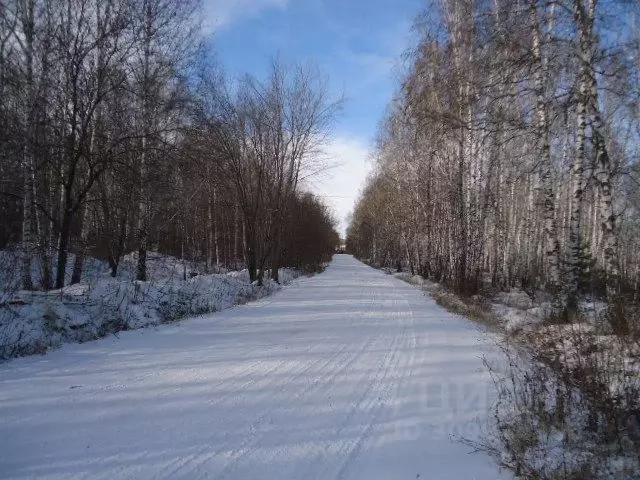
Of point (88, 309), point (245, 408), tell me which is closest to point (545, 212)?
point (245, 408)

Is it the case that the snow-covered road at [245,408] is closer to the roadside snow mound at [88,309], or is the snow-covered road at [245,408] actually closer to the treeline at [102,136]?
the roadside snow mound at [88,309]

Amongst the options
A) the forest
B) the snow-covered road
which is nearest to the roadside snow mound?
the snow-covered road

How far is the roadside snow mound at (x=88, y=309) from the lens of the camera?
6.56 meters

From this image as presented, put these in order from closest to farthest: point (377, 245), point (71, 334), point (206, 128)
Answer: point (71, 334), point (206, 128), point (377, 245)

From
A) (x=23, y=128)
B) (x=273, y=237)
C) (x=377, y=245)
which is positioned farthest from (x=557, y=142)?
(x=377, y=245)

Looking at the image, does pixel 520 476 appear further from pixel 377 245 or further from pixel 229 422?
pixel 377 245

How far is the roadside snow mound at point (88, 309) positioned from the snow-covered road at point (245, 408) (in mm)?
386

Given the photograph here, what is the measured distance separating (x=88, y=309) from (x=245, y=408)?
4.87 m

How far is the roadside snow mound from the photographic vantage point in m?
6.56

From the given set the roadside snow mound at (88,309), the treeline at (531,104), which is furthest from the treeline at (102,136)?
the treeline at (531,104)

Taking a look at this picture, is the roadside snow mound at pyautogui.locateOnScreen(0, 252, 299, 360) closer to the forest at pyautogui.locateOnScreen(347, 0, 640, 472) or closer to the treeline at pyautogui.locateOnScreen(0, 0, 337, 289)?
the treeline at pyautogui.locateOnScreen(0, 0, 337, 289)

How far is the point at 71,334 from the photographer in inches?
286

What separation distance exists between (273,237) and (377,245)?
4010 centimetres

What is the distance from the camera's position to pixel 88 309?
8047 millimetres
